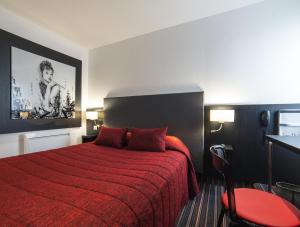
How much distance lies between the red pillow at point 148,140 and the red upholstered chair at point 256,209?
113 centimetres

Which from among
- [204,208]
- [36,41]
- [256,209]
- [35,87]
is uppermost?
[36,41]

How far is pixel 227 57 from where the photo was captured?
2.43 metres

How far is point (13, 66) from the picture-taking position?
2.43m

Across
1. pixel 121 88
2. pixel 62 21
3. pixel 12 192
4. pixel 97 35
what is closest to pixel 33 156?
pixel 12 192

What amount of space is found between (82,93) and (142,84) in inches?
59.2

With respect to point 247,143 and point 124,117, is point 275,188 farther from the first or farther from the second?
point 124,117

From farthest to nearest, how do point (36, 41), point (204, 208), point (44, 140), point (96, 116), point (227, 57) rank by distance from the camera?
point (96, 116) → point (44, 140) → point (36, 41) → point (227, 57) → point (204, 208)

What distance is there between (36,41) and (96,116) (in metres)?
1.68

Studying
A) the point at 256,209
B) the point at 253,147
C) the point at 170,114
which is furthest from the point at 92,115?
the point at 256,209

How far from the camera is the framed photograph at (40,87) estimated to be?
248 cm

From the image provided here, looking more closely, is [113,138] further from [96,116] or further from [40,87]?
[40,87]

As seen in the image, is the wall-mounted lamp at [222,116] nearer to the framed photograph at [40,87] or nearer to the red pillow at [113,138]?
the red pillow at [113,138]

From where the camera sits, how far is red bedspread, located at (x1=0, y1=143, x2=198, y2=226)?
31.5 inches

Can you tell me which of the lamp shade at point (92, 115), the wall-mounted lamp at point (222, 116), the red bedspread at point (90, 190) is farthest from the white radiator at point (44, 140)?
the wall-mounted lamp at point (222, 116)
